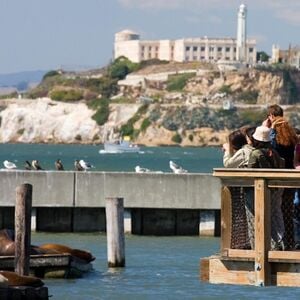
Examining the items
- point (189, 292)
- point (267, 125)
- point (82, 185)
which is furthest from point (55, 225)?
point (267, 125)

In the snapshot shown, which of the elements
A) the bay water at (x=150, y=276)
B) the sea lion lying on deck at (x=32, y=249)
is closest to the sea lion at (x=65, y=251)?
the sea lion lying on deck at (x=32, y=249)

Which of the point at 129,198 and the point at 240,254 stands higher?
the point at 129,198

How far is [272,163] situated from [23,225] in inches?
329

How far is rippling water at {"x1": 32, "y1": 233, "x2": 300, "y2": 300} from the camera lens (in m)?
25.0

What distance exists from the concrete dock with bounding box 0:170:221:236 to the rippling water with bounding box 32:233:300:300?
1.73ft

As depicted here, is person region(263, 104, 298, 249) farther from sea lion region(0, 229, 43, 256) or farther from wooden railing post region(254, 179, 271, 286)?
sea lion region(0, 229, 43, 256)

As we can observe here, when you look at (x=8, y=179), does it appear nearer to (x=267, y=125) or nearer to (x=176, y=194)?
(x=176, y=194)

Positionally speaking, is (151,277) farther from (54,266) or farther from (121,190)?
(121,190)

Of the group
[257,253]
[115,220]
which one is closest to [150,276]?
[115,220]

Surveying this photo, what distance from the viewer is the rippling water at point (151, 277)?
983 inches

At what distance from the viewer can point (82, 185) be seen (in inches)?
1358

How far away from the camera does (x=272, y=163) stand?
45.8 ft

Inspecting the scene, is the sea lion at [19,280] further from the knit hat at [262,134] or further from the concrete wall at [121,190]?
the concrete wall at [121,190]

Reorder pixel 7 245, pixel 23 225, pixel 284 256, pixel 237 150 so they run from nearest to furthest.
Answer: pixel 284 256, pixel 237 150, pixel 23 225, pixel 7 245
